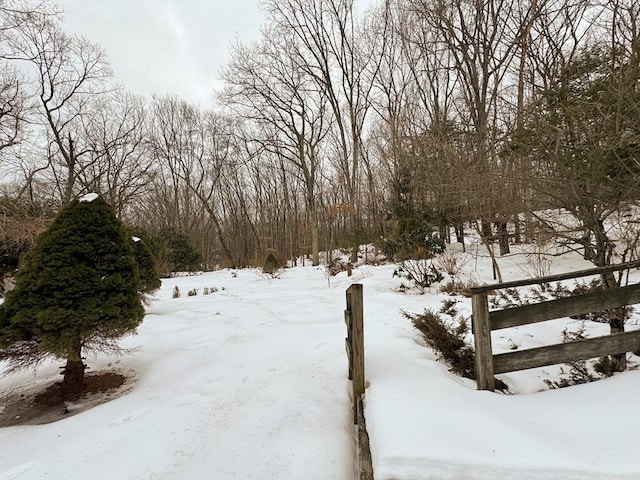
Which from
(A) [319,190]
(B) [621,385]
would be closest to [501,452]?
(B) [621,385]

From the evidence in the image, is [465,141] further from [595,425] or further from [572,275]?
[595,425]

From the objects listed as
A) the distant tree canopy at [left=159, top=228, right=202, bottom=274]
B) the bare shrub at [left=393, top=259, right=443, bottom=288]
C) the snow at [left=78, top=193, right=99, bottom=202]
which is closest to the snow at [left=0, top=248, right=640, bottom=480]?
the snow at [left=78, top=193, right=99, bottom=202]

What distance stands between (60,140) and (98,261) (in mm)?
18066

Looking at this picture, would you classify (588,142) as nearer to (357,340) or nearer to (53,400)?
(357,340)

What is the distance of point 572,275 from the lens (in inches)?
108

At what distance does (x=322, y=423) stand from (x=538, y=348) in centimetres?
202

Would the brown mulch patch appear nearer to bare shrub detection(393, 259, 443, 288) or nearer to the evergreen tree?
the evergreen tree

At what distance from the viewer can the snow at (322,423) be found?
1.67 metres

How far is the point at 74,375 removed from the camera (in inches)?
129

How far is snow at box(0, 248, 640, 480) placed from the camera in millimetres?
1675

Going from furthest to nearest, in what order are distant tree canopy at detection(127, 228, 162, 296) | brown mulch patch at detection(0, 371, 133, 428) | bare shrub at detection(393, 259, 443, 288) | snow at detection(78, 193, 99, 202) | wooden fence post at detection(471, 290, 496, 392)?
bare shrub at detection(393, 259, 443, 288), distant tree canopy at detection(127, 228, 162, 296), snow at detection(78, 193, 99, 202), brown mulch patch at detection(0, 371, 133, 428), wooden fence post at detection(471, 290, 496, 392)

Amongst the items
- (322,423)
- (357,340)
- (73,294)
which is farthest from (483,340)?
(73,294)

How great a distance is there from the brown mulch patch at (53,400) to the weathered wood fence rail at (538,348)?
370 cm

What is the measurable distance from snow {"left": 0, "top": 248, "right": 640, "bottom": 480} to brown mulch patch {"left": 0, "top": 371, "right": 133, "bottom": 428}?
19 centimetres
